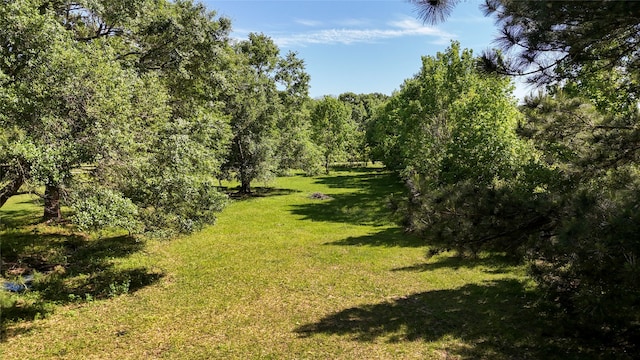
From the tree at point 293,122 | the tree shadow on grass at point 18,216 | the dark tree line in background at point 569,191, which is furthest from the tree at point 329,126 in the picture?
the dark tree line in background at point 569,191

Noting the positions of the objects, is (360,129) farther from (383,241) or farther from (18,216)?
(18,216)

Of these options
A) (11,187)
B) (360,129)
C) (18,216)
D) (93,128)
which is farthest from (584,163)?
(360,129)

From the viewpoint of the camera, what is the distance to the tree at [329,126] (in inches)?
2395

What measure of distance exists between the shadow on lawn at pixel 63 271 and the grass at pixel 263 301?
52 mm

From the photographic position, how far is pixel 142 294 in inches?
459

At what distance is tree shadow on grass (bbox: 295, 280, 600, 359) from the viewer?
26.4 feet

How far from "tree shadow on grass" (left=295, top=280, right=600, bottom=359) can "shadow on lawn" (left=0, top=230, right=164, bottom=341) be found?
7067 mm

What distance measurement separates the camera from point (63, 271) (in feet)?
42.8

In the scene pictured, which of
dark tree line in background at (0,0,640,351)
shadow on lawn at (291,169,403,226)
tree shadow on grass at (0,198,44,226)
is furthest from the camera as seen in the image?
shadow on lawn at (291,169,403,226)

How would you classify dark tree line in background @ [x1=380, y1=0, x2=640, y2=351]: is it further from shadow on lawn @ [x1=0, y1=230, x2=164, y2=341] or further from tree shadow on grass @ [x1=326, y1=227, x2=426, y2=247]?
shadow on lawn @ [x1=0, y1=230, x2=164, y2=341]

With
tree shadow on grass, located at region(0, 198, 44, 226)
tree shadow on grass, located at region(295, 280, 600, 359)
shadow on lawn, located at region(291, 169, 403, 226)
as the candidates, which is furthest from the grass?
shadow on lawn, located at region(291, 169, 403, 226)

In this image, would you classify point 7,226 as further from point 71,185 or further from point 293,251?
point 293,251

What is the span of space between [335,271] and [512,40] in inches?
386

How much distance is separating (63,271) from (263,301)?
7.64m
